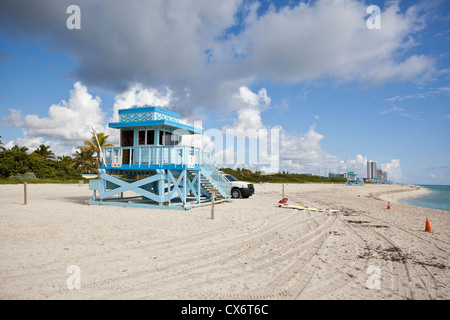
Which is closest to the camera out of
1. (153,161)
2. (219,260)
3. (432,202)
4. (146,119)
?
(219,260)

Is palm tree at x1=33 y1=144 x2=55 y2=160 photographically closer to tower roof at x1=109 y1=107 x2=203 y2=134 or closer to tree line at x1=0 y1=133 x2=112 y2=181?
tree line at x1=0 y1=133 x2=112 y2=181

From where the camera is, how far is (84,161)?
166 ft

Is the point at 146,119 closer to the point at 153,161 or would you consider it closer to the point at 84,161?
the point at 153,161

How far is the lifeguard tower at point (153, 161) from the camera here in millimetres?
14477

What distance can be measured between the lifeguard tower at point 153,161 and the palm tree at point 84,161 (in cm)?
3882

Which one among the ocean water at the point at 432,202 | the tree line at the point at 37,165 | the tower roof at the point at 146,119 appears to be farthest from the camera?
the tree line at the point at 37,165

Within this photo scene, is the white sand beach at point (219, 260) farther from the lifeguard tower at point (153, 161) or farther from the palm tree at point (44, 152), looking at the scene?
the palm tree at point (44, 152)

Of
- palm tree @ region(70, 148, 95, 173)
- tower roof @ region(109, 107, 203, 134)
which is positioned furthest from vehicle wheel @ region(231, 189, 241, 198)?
palm tree @ region(70, 148, 95, 173)

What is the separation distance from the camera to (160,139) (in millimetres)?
15680

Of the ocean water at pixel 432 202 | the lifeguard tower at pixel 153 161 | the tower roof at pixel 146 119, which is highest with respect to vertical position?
the tower roof at pixel 146 119

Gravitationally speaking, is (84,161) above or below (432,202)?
above

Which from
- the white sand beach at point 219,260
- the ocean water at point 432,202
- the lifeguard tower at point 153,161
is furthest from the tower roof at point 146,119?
the ocean water at point 432,202

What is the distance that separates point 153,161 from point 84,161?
42306mm

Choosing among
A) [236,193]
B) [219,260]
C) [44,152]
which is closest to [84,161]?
[44,152]
